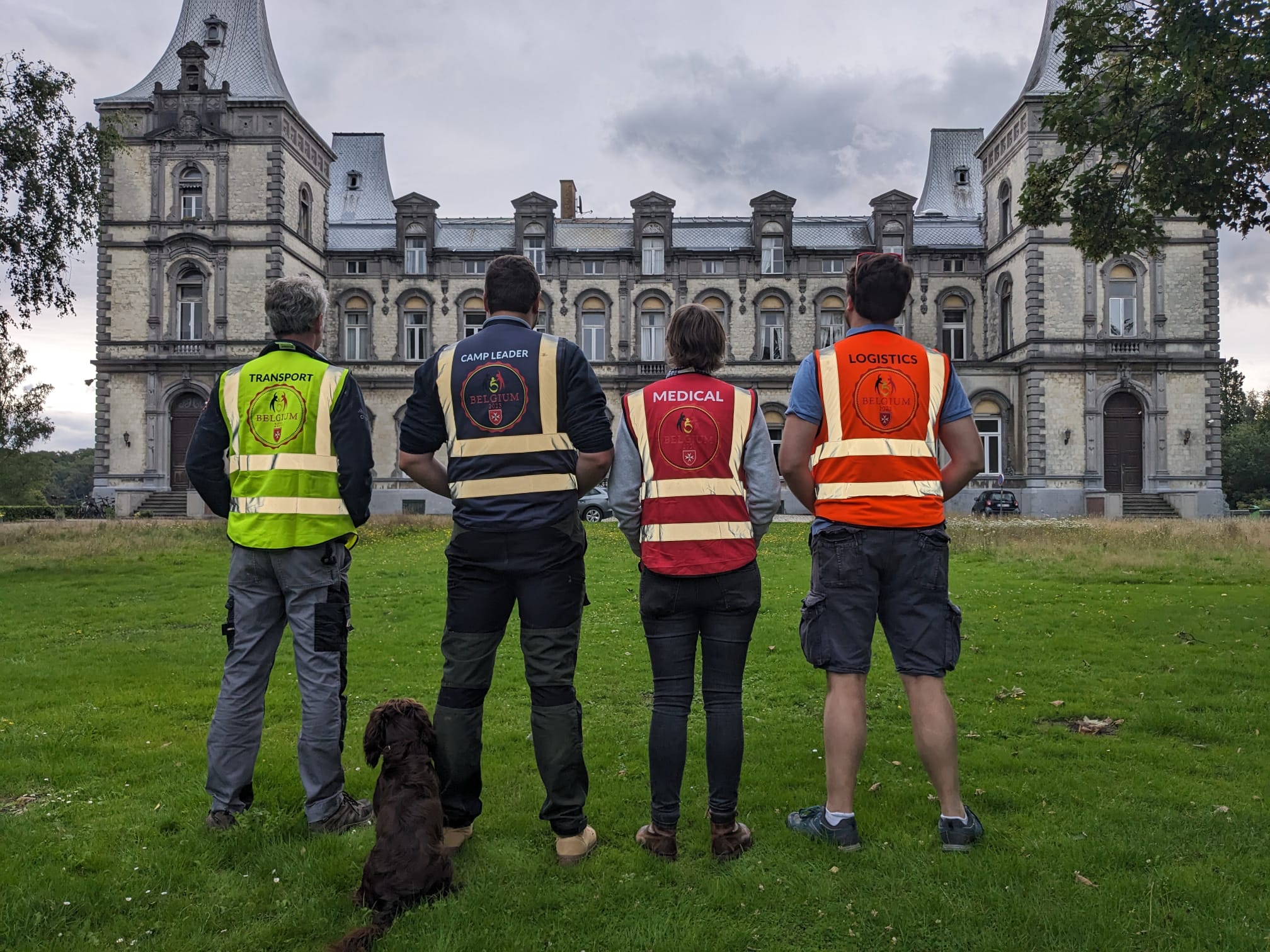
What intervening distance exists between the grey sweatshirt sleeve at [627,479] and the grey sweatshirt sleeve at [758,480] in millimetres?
58

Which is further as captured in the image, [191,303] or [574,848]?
[191,303]

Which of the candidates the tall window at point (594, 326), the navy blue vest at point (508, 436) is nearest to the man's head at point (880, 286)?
the navy blue vest at point (508, 436)

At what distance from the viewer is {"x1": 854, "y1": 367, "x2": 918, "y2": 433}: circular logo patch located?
407 cm

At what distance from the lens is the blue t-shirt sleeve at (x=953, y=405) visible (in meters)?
4.24

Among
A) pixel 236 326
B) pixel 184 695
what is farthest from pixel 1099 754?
pixel 236 326

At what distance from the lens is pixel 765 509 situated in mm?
4121

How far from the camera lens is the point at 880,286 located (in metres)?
4.20

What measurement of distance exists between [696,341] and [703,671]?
151 cm

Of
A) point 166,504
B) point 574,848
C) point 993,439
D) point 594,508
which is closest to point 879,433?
point 574,848

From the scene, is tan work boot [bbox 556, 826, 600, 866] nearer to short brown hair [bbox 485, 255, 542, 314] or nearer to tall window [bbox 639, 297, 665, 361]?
short brown hair [bbox 485, 255, 542, 314]

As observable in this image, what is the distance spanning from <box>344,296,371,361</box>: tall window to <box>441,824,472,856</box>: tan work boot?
36478 millimetres

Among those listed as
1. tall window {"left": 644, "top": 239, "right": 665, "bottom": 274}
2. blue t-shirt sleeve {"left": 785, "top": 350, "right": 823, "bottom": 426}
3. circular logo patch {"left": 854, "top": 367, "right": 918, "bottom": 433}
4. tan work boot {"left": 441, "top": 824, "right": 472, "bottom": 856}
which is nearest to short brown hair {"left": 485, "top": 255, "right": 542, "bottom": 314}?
blue t-shirt sleeve {"left": 785, "top": 350, "right": 823, "bottom": 426}

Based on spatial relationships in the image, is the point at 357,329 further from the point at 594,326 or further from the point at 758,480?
the point at 758,480

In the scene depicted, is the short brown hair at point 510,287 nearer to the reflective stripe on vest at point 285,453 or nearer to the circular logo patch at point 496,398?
the circular logo patch at point 496,398
